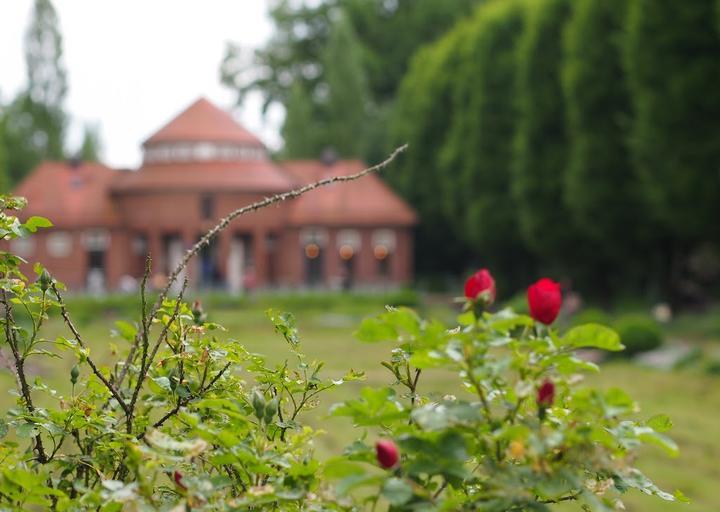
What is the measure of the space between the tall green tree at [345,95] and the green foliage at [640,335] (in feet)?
86.4

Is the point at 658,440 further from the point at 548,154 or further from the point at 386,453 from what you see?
the point at 548,154

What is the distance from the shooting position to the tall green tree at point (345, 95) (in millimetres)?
46781

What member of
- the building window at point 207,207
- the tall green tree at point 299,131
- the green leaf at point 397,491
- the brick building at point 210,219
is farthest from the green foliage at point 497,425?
the tall green tree at point 299,131

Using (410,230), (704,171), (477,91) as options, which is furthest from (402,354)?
(410,230)

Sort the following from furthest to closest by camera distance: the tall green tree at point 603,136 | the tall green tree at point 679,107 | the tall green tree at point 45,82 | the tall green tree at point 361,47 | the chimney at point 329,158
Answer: the tall green tree at point 361,47, the tall green tree at point 45,82, the chimney at point 329,158, the tall green tree at point 603,136, the tall green tree at point 679,107

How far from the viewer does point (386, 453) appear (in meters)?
1.95

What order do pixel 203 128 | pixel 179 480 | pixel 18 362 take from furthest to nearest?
pixel 203 128 < pixel 18 362 < pixel 179 480

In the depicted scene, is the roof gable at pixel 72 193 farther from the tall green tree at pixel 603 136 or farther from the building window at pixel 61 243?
the tall green tree at pixel 603 136

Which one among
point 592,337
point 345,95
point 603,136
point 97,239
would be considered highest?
point 345,95

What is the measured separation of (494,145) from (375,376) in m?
15.7

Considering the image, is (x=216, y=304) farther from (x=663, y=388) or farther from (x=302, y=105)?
(x=663, y=388)

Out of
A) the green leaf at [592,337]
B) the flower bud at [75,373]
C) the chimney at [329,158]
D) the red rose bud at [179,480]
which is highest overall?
the chimney at [329,158]

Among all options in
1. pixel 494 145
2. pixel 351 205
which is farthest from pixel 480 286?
pixel 351 205

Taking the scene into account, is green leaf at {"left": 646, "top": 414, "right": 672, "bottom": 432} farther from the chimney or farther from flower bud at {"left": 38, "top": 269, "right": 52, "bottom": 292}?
the chimney
